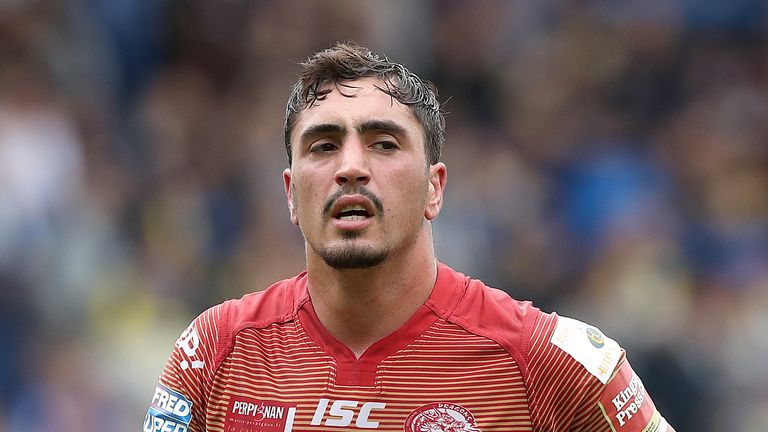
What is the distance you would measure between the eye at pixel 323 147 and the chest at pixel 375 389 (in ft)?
2.11

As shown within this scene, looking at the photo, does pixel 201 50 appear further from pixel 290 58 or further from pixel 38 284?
pixel 38 284

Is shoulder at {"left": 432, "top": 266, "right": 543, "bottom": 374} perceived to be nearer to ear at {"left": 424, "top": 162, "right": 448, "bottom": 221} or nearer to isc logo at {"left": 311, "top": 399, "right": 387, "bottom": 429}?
ear at {"left": 424, "top": 162, "right": 448, "bottom": 221}

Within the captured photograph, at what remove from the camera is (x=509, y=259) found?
337 inches

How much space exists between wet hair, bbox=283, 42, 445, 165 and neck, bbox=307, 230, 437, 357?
391 millimetres

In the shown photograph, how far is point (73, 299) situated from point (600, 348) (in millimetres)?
5349

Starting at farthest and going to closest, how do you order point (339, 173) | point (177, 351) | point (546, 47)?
point (546, 47) < point (177, 351) < point (339, 173)

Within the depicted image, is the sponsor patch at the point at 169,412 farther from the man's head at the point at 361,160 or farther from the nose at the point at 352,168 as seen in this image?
the nose at the point at 352,168

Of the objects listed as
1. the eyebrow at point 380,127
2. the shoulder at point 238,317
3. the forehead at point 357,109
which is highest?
the forehead at point 357,109

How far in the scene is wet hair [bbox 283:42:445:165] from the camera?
4.00m

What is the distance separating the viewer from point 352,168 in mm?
3742

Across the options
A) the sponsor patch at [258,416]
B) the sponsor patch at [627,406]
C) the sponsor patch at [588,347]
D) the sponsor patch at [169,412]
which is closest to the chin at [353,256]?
the sponsor patch at [258,416]

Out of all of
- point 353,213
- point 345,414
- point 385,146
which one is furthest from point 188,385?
point 385,146

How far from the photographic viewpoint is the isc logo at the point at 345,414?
147 inches

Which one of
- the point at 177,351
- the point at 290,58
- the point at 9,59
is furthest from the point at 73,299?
the point at 177,351
